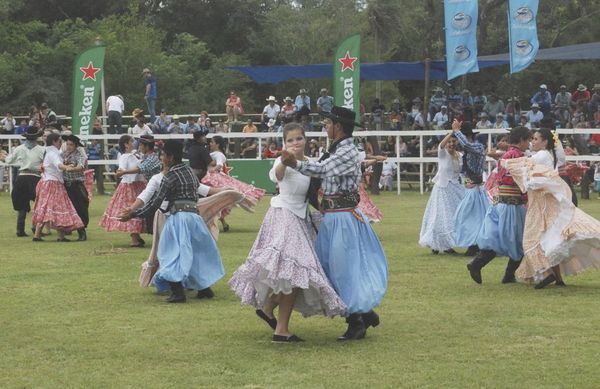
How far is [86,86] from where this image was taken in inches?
1138

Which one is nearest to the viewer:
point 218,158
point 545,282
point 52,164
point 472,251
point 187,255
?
point 187,255

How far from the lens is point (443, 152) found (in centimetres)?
1588

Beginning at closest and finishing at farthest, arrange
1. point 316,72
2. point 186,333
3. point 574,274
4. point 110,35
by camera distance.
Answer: point 186,333 → point 574,274 → point 316,72 → point 110,35

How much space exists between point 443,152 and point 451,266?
2052mm

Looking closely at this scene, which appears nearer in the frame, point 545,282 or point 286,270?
point 286,270

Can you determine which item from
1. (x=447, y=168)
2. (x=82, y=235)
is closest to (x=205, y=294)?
(x=447, y=168)

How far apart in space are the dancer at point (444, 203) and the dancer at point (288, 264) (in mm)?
6570

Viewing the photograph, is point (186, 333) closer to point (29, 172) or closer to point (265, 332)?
point (265, 332)

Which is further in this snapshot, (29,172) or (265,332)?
(29,172)

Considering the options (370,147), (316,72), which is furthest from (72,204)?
(316,72)

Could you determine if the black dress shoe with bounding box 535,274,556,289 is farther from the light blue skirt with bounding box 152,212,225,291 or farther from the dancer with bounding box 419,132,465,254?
the dancer with bounding box 419,132,465,254

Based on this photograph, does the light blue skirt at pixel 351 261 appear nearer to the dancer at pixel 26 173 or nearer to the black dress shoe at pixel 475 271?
the black dress shoe at pixel 475 271

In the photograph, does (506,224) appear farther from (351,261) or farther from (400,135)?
(400,135)

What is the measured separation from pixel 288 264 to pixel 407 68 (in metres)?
26.3
